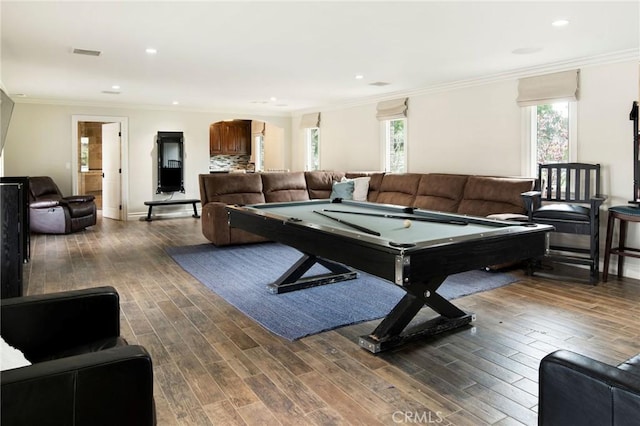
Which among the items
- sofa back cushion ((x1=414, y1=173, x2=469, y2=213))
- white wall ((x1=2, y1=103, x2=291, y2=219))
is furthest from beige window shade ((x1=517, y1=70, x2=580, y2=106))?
white wall ((x1=2, y1=103, x2=291, y2=219))

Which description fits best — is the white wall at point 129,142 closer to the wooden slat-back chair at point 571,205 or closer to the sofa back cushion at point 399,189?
the sofa back cushion at point 399,189

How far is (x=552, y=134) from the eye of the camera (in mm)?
5473

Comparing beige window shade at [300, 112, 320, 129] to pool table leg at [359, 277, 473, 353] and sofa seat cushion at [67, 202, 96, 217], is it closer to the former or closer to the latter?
sofa seat cushion at [67, 202, 96, 217]

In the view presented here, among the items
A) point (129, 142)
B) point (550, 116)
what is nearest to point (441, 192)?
point (550, 116)

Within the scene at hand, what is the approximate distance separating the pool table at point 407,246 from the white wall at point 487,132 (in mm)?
2635

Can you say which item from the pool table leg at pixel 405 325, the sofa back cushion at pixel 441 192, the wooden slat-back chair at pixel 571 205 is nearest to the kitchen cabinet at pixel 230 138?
the sofa back cushion at pixel 441 192

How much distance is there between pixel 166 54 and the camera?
4.81 meters

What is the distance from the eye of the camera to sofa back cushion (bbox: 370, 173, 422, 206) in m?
6.65

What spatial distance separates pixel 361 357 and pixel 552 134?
13.9 ft

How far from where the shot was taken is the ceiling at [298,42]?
3.41 metres

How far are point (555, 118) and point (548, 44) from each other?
1319mm

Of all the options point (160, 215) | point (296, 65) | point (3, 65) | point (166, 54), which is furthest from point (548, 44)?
point (160, 215)

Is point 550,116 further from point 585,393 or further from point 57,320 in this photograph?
point 57,320

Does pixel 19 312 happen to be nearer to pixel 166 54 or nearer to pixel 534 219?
pixel 166 54
